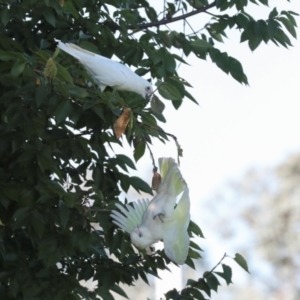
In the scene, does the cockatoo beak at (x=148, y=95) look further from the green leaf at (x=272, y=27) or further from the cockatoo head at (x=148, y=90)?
the green leaf at (x=272, y=27)

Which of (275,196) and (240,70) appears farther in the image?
(275,196)

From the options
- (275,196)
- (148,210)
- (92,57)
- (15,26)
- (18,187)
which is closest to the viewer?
(148,210)

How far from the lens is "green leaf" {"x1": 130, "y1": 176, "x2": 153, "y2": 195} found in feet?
8.59

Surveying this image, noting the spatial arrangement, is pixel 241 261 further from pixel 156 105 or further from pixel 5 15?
pixel 5 15

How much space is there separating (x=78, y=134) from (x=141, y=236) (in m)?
0.54

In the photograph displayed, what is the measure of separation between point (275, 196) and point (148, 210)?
35.2 feet

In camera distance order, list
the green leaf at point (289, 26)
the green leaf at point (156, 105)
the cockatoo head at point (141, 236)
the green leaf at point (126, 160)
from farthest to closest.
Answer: the green leaf at point (289, 26) → the green leaf at point (126, 160) → the green leaf at point (156, 105) → the cockatoo head at point (141, 236)

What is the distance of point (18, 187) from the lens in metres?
2.43

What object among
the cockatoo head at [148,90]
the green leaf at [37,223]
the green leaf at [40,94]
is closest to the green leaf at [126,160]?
the cockatoo head at [148,90]

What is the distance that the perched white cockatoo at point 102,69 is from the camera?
228 centimetres

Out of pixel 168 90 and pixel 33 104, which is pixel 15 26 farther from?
pixel 168 90

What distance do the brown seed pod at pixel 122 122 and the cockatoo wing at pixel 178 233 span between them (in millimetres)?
282

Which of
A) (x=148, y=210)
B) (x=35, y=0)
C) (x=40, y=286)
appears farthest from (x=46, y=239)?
(x=35, y=0)

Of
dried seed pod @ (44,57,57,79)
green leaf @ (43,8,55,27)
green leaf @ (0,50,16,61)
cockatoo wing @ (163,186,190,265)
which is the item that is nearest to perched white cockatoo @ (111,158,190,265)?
cockatoo wing @ (163,186,190,265)
